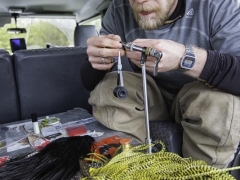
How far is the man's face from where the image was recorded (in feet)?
3.07

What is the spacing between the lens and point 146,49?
2.19ft

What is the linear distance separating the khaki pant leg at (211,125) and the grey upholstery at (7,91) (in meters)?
0.97

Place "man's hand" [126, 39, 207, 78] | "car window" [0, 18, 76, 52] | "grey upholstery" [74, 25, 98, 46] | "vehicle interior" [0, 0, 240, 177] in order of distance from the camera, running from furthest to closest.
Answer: "car window" [0, 18, 76, 52]
"grey upholstery" [74, 25, 98, 46]
"vehicle interior" [0, 0, 240, 177]
"man's hand" [126, 39, 207, 78]

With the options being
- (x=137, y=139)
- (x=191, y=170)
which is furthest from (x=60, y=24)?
(x=191, y=170)

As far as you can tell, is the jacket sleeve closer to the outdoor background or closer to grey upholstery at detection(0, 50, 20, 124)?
grey upholstery at detection(0, 50, 20, 124)

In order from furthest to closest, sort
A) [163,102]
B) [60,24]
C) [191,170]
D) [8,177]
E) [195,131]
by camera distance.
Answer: [60,24], [163,102], [195,131], [8,177], [191,170]

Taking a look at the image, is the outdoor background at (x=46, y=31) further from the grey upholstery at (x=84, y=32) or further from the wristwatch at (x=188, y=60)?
the wristwatch at (x=188, y=60)

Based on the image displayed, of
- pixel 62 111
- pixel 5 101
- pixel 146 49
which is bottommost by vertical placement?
pixel 62 111

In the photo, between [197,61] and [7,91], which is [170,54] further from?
[7,91]

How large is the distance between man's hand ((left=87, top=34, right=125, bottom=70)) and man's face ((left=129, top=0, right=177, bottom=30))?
201 millimetres

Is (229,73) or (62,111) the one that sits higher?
(229,73)

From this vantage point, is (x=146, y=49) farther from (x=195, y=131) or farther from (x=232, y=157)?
(x=232, y=157)

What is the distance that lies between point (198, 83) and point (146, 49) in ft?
1.07

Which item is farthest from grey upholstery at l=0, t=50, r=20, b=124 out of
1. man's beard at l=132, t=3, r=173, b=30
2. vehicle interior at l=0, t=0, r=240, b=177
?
man's beard at l=132, t=3, r=173, b=30
